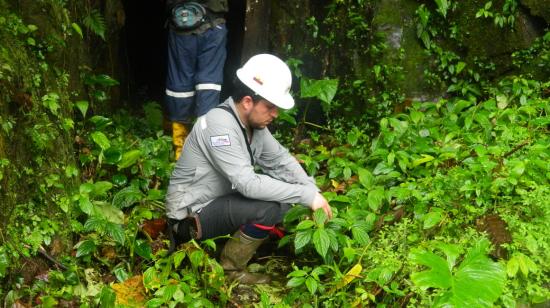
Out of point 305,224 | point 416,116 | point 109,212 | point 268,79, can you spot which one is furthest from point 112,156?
point 416,116

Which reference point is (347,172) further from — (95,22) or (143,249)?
(95,22)

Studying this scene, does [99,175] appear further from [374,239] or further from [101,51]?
[374,239]

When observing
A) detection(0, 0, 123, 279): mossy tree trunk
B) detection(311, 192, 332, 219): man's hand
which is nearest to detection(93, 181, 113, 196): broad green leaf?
detection(0, 0, 123, 279): mossy tree trunk

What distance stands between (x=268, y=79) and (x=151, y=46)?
183 inches

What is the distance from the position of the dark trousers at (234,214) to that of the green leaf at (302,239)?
0.31m

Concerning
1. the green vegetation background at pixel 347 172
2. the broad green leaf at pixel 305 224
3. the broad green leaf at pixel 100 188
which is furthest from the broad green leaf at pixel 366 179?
the broad green leaf at pixel 100 188

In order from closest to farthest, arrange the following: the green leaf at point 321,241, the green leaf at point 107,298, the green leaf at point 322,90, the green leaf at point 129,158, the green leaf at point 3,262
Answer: the green leaf at point 3,262, the green leaf at point 107,298, the green leaf at point 321,241, the green leaf at point 129,158, the green leaf at point 322,90

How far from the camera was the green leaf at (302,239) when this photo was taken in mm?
3693

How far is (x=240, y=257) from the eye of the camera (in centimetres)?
409

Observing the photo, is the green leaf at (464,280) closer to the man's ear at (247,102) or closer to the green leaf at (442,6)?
the man's ear at (247,102)

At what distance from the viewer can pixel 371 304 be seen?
367 cm

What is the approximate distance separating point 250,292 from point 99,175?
1.61 m

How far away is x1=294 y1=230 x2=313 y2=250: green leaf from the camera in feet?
12.1

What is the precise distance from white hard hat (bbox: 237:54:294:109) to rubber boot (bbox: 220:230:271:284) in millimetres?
997
